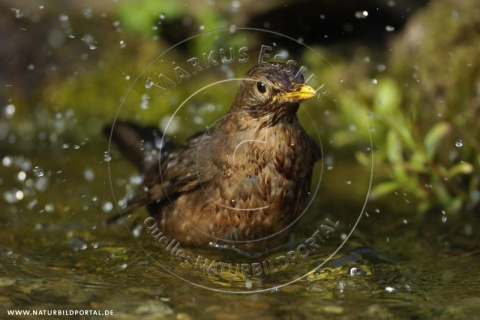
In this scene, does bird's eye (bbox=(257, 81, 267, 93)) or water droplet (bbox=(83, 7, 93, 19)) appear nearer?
bird's eye (bbox=(257, 81, 267, 93))

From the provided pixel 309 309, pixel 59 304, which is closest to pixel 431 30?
pixel 309 309

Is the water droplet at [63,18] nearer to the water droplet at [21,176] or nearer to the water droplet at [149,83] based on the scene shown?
the water droplet at [149,83]

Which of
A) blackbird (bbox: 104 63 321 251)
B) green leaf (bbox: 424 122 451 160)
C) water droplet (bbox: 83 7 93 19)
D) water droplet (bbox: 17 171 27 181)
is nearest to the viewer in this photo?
blackbird (bbox: 104 63 321 251)

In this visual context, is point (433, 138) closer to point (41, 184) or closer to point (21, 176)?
point (41, 184)

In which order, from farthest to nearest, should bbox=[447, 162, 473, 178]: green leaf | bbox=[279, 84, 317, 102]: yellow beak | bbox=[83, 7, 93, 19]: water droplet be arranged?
bbox=[83, 7, 93, 19]: water droplet < bbox=[447, 162, 473, 178]: green leaf < bbox=[279, 84, 317, 102]: yellow beak

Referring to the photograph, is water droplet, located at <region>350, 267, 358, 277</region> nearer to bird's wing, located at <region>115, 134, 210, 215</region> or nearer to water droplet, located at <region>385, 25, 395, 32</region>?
bird's wing, located at <region>115, 134, 210, 215</region>

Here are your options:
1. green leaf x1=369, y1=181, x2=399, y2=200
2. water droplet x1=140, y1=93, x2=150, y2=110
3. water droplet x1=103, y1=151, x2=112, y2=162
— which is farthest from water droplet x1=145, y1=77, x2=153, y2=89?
green leaf x1=369, y1=181, x2=399, y2=200

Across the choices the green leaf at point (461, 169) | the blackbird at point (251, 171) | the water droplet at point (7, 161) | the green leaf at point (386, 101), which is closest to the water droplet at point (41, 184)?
the water droplet at point (7, 161)
